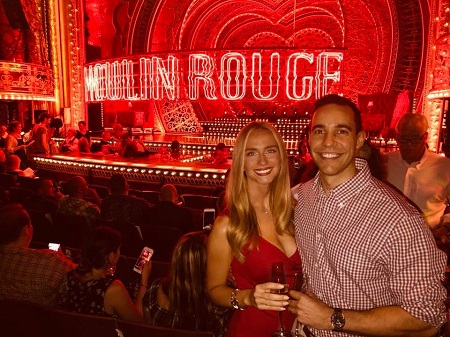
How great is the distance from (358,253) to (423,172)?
6.64 feet

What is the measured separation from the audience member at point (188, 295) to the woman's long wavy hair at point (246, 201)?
416 mm

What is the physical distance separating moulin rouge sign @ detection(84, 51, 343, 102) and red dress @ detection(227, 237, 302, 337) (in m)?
8.42

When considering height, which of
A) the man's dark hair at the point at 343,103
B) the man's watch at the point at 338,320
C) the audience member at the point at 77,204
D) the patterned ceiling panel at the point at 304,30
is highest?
the patterned ceiling panel at the point at 304,30

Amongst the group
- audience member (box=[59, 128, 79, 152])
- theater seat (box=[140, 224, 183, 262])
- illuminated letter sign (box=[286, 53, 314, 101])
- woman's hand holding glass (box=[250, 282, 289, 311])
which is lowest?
theater seat (box=[140, 224, 183, 262])

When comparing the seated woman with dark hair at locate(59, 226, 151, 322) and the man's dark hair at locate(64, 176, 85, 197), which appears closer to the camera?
the seated woman with dark hair at locate(59, 226, 151, 322)

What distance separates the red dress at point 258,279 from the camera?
2.06 m

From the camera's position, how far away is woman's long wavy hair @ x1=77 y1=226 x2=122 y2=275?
2.53 meters

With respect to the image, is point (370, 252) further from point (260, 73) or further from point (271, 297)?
point (260, 73)

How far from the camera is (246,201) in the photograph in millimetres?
2131

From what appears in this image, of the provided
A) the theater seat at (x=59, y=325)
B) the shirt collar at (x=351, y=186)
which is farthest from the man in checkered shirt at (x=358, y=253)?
the theater seat at (x=59, y=325)

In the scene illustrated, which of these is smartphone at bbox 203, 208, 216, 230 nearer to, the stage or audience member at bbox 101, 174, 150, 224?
audience member at bbox 101, 174, 150, 224

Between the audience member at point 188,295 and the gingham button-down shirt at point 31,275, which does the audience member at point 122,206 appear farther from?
the audience member at point 188,295

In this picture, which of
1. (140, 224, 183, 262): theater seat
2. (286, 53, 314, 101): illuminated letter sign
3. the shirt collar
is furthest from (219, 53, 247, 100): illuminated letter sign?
the shirt collar

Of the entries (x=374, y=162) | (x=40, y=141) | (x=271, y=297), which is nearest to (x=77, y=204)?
(x=374, y=162)
